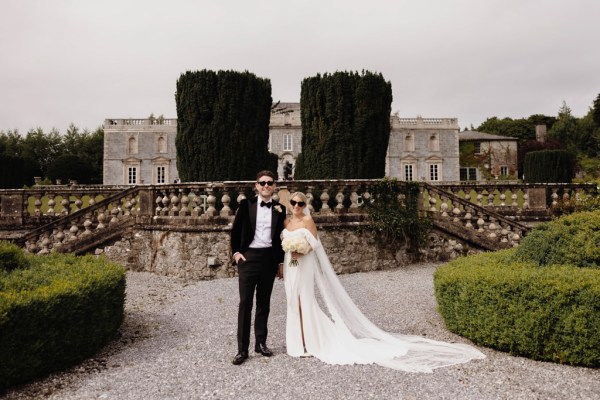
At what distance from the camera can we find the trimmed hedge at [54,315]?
378 cm

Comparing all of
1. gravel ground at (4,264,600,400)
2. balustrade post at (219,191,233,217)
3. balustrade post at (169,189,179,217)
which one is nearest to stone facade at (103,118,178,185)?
balustrade post at (169,189,179,217)

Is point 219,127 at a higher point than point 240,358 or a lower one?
higher

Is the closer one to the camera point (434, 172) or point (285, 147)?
point (285, 147)

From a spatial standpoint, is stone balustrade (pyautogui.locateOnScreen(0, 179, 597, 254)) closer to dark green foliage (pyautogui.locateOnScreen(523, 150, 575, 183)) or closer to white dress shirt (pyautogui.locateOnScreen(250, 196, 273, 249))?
white dress shirt (pyautogui.locateOnScreen(250, 196, 273, 249))

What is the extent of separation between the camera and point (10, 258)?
5.44 meters

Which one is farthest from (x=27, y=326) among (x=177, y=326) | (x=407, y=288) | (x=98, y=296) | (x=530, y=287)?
(x=407, y=288)

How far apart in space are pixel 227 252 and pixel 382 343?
5005 mm

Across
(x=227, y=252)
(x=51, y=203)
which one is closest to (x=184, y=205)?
(x=227, y=252)

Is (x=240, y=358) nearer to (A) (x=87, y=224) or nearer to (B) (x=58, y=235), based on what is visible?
(A) (x=87, y=224)

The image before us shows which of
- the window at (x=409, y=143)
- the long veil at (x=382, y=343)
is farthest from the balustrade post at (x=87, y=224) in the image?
the window at (x=409, y=143)

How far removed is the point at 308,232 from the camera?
4746 mm

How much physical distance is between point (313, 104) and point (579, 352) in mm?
9251

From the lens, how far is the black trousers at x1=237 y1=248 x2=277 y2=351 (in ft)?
14.8

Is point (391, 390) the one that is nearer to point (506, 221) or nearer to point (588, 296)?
point (588, 296)
